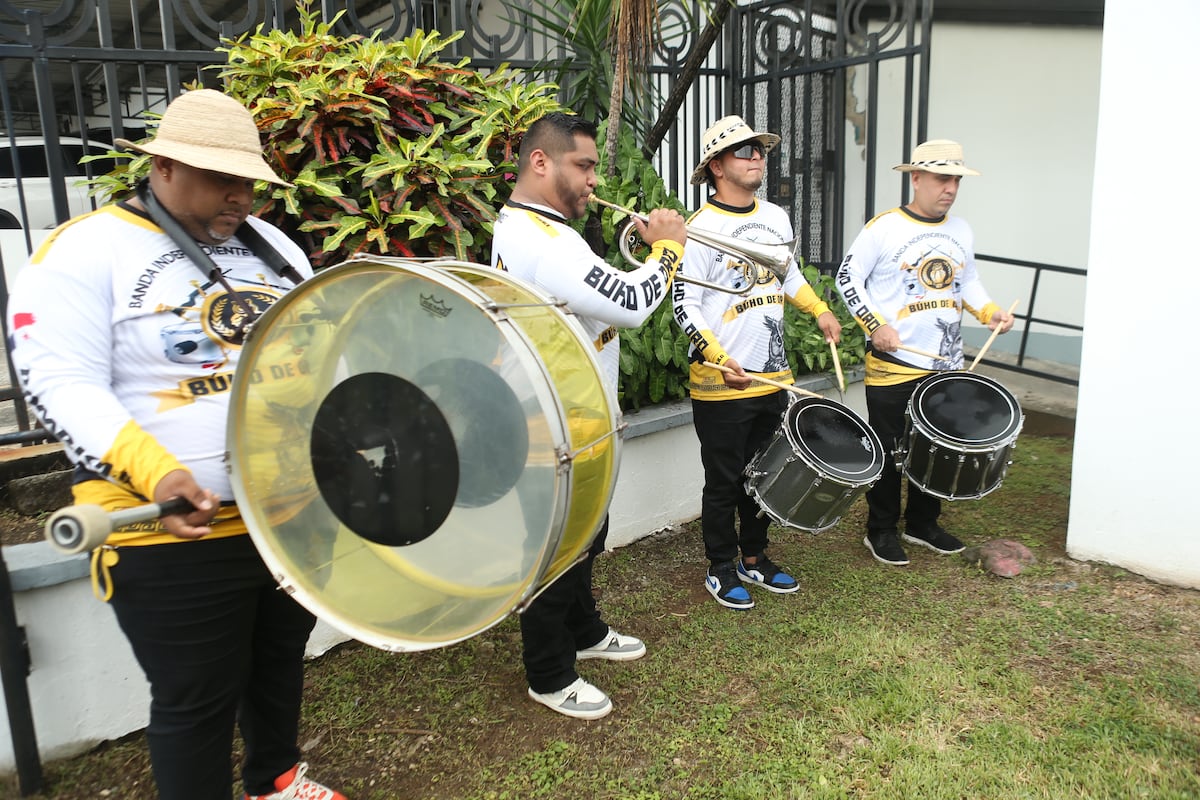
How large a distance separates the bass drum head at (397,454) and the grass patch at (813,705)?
3.02 ft

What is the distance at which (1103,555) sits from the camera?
4.07 meters

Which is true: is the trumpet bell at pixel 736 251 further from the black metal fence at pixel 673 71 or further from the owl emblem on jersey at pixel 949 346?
the black metal fence at pixel 673 71

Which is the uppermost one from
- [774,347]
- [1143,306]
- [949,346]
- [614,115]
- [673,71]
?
[673,71]

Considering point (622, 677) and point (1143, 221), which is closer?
point (622, 677)

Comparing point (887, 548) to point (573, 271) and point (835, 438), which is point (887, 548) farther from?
point (573, 271)

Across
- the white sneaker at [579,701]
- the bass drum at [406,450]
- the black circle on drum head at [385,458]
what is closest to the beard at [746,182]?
the bass drum at [406,450]

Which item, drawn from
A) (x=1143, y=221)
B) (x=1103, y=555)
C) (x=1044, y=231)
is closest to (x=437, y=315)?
(x=1143, y=221)

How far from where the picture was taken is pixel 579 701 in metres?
2.96

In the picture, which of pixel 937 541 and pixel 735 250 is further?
pixel 937 541

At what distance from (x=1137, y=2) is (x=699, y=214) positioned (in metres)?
1.93

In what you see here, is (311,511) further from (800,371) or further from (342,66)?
(800,371)

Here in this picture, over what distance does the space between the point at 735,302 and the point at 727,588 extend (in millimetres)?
1189

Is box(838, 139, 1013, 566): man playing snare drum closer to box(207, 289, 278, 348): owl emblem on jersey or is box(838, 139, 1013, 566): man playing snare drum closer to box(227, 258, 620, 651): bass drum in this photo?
box(227, 258, 620, 651): bass drum

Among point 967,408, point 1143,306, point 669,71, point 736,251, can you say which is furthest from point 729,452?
point 669,71
